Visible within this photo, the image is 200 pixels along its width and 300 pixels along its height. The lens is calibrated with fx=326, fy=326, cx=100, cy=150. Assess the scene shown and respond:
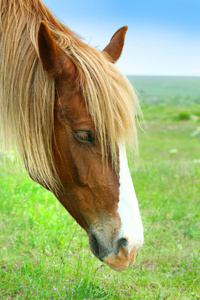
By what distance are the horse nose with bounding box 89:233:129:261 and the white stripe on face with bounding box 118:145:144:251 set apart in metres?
0.04

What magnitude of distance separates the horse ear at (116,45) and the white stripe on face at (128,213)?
2.82ft

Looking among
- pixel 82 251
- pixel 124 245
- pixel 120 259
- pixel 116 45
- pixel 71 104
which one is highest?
pixel 116 45

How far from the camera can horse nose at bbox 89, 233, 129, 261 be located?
1786 mm

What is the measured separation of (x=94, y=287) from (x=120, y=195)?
858 millimetres

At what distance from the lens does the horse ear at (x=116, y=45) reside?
7.77 ft

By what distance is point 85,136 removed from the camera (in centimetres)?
181

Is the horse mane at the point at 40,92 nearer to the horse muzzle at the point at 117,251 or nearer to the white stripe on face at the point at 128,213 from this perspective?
the white stripe on face at the point at 128,213

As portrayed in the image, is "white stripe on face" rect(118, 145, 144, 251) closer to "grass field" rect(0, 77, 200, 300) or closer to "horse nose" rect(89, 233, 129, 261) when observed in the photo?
"horse nose" rect(89, 233, 129, 261)

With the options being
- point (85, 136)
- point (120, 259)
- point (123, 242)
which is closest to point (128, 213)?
point (123, 242)

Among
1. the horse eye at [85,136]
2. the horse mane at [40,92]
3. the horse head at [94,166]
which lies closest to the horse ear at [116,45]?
the horse mane at [40,92]

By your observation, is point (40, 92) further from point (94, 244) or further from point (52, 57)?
point (94, 244)

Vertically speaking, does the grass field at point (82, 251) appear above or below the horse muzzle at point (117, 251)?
below

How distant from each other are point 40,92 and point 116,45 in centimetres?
85

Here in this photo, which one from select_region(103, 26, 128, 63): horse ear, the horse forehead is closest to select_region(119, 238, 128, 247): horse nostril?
the horse forehead
